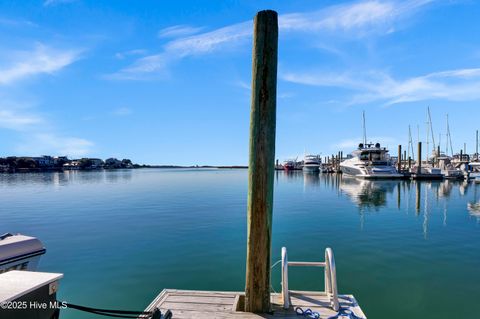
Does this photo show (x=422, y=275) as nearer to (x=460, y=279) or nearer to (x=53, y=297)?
(x=460, y=279)

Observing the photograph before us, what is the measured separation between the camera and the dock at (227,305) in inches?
173

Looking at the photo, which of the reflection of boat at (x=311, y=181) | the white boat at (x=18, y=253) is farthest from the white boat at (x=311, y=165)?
the white boat at (x=18, y=253)

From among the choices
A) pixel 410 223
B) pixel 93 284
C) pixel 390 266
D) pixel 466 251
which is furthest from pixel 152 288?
pixel 410 223

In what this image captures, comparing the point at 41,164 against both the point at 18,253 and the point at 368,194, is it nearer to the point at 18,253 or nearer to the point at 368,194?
the point at 368,194

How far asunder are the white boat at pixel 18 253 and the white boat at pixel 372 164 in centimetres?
5606

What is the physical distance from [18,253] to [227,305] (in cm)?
451

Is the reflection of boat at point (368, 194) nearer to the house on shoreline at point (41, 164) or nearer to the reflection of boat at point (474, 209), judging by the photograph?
the reflection of boat at point (474, 209)

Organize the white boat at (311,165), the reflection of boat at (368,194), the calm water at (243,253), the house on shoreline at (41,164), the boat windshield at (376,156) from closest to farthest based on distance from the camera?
the calm water at (243,253) < the reflection of boat at (368,194) < the boat windshield at (376,156) < the white boat at (311,165) < the house on shoreline at (41,164)

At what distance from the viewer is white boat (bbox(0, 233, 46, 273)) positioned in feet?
18.9

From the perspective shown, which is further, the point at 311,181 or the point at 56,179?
the point at 56,179

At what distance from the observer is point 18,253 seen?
Result: 239 inches

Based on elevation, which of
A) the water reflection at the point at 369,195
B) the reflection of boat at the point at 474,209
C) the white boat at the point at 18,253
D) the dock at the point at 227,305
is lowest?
the reflection of boat at the point at 474,209

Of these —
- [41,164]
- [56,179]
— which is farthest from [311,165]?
[41,164]

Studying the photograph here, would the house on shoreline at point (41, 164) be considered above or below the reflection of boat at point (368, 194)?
above
